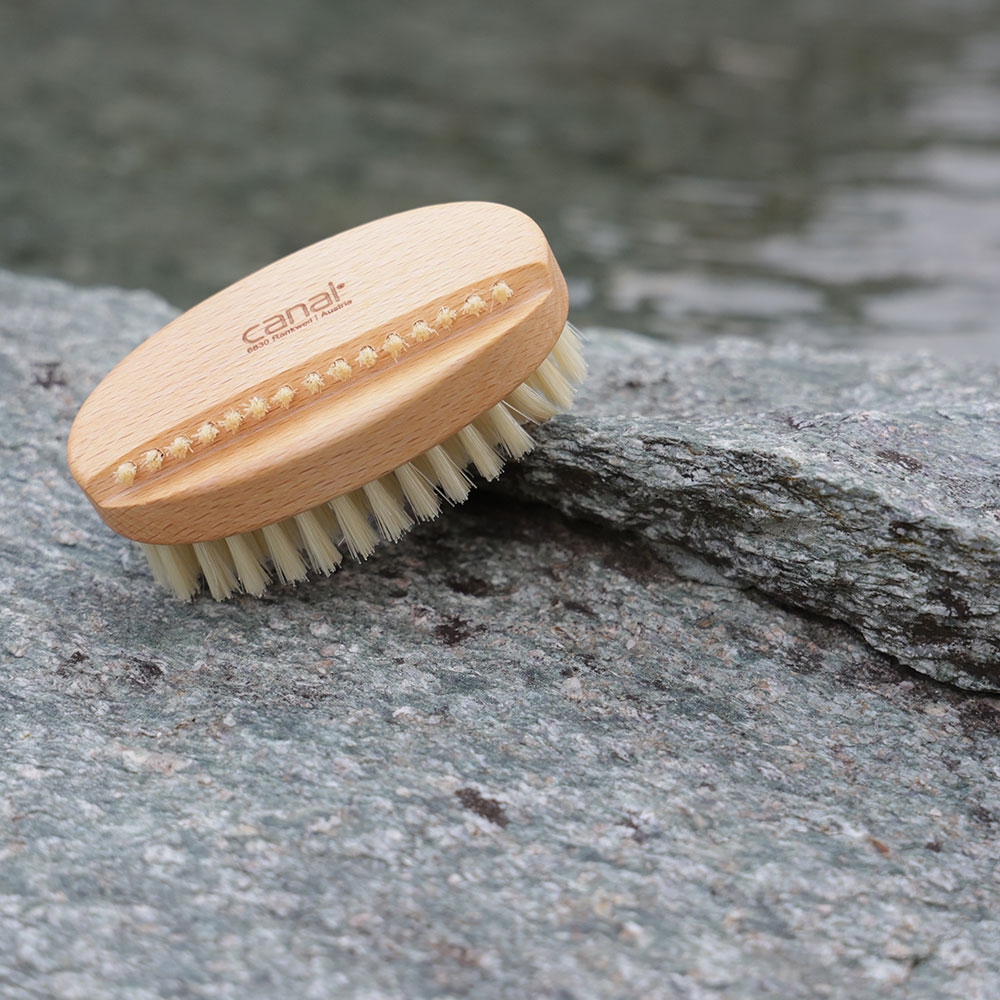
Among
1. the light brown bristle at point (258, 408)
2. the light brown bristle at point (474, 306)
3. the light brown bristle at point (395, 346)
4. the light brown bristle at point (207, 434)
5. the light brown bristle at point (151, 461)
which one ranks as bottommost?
the light brown bristle at point (151, 461)

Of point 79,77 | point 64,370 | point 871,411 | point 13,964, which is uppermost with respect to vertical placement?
point 79,77

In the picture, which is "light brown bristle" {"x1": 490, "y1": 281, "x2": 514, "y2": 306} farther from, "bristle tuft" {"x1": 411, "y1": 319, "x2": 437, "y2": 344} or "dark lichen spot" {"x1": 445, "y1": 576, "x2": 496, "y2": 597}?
"dark lichen spot" {"x1": 445, "y1": 576, "x2": 496, "y2": 597}

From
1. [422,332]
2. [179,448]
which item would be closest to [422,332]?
[422,332]

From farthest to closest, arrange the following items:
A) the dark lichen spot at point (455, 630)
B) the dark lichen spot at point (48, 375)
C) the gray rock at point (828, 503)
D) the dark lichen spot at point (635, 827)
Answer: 1. the dark lichen spot at point (48, 375)
2. the dark lichen spot at point (455, 630)
3. the gray rock at point (828, 503)
4. the dark lichen spot at point (635, 827)

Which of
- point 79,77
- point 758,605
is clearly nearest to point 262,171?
point 79,77

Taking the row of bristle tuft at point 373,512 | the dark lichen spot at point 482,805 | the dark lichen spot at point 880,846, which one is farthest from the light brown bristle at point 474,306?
the dark lichen spot at point 880,846

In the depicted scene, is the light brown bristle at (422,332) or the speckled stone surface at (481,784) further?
the light brown bristle at (422,332)

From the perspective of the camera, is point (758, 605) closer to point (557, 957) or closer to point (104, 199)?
point (557, 957)

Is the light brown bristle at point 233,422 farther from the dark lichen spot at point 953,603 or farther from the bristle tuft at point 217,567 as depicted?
the dark lichen spot at point 953,603
